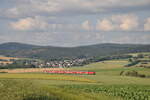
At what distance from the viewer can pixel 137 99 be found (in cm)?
3341

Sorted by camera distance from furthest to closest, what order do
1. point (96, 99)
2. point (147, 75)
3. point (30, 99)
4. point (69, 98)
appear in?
point (147, 75), point (96, 99), point (69, 98), point (30, 99)

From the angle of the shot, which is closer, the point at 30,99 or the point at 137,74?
the point at 30,99

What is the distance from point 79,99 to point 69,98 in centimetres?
75

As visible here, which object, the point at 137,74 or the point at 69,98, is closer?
the point at 69,98

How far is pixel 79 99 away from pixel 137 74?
7230 centimetres

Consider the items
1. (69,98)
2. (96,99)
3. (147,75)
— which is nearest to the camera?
(69,98)

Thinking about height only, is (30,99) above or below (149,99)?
above

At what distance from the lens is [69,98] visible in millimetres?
22219

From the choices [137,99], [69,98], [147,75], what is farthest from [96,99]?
[147,75]

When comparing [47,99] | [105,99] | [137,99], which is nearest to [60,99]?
[47,99]

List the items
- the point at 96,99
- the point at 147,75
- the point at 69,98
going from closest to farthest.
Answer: the point at 69,98, the point at 96,99, the point at 147,75

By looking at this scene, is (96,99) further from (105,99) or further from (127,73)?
(127,73)

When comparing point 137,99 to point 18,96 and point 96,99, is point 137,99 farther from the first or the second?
point 18,96

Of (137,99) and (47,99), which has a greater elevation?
(47,99)
